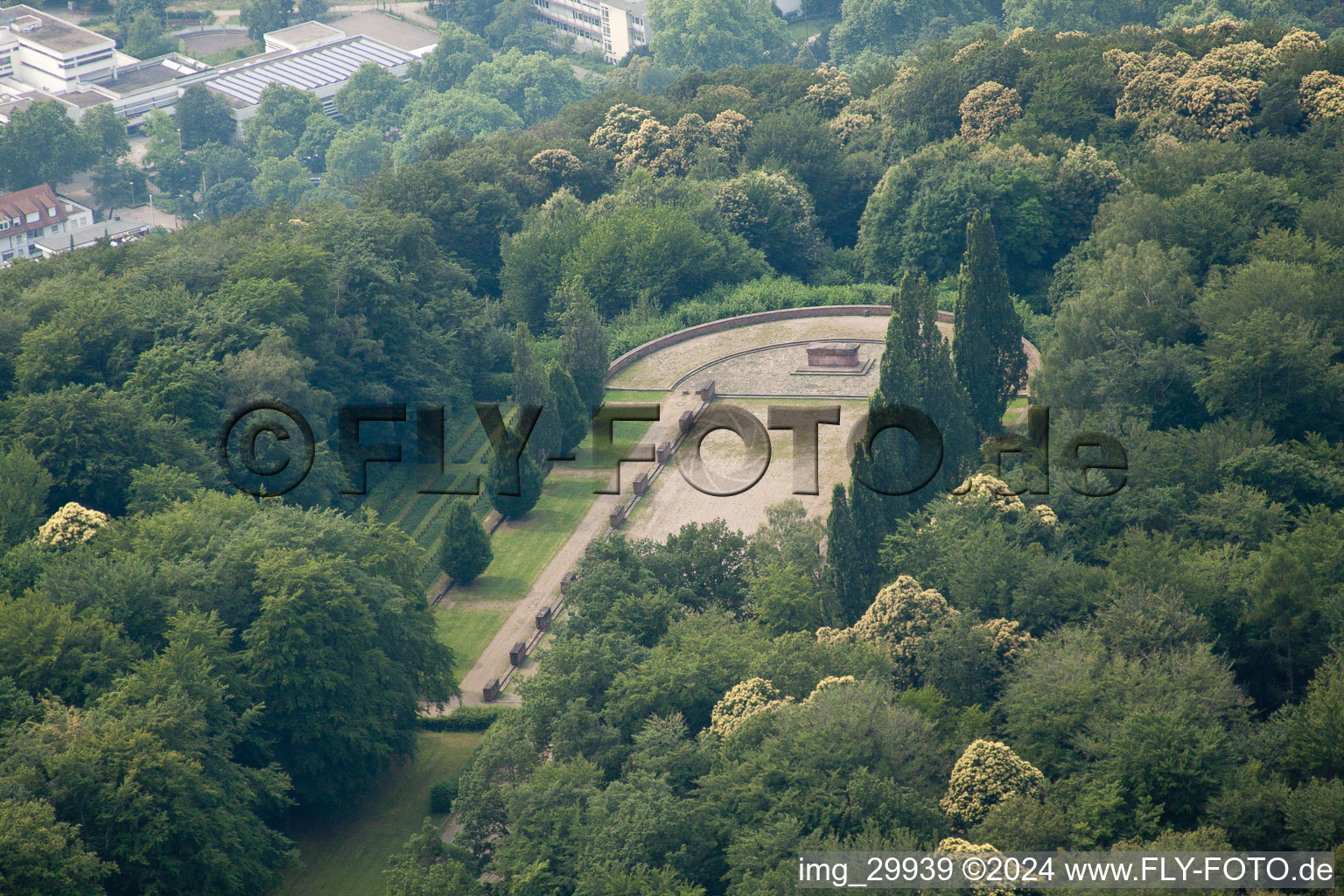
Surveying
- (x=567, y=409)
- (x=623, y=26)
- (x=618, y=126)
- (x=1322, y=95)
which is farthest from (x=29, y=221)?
(x=1322, y=95)

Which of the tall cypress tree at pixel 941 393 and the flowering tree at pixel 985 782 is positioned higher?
the tall cypress tree at pixel 941 393

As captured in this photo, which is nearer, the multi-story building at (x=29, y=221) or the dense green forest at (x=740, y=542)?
the dense green forest at (x=740, y=542)

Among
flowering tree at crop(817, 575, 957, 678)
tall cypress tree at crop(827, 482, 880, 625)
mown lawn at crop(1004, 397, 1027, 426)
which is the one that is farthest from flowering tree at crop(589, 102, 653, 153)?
flowering tree at crop(817, 575, 957, 678)

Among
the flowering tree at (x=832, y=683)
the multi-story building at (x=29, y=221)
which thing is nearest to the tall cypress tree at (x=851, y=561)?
the flowering tree at (x=832, y=683)

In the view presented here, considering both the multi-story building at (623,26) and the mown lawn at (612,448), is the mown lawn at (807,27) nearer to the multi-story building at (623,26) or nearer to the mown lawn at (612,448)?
the multi-story building at (623,26)

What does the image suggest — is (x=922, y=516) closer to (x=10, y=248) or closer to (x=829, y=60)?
(x=10, y=248)

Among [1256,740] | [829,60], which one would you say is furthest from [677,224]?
[829,60]

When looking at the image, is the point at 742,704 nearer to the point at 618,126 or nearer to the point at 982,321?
the point at 982,321
